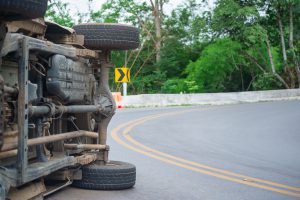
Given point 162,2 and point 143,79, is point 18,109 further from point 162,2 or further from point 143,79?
point 162,2

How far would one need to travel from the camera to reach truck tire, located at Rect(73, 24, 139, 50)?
647cm

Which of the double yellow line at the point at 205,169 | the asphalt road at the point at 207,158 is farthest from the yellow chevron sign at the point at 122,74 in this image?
the double yellow line at the point at 205,169

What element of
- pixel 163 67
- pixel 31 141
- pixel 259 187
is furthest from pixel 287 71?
pixel 31 141

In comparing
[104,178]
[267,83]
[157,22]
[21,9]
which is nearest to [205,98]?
[267,83]

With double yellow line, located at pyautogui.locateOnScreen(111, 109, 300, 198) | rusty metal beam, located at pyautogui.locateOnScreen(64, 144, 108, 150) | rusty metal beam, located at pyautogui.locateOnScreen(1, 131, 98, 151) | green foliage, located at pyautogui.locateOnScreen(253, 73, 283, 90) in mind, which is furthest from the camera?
green foliage, located at pyautogui.locateOnScreen(253, 73, 283, 90)

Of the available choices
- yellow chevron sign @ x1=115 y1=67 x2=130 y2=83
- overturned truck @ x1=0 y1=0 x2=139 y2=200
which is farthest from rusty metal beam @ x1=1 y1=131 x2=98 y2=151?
yellow chevron sign @ x1=115 y1=67 x2=130 y2=83

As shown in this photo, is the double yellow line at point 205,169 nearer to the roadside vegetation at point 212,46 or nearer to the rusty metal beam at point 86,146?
the rusty metal beam at point 86,146

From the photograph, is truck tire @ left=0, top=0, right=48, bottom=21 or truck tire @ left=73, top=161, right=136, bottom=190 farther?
truck tire @ left=73, top=161, right=136, bottom=190

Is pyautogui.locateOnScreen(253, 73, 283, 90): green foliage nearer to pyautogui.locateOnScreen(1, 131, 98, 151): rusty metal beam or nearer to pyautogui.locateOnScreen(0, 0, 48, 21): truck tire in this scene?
pyautogui.locateOnScreen(1, 131, 98, 151): rusty metal beam

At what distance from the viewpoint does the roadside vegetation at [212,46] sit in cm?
4056

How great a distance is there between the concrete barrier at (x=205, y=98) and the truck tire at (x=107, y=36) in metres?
21.8

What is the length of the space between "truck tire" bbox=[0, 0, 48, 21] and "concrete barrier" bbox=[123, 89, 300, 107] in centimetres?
2451

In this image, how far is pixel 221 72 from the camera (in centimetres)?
4253

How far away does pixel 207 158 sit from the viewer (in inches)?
373
